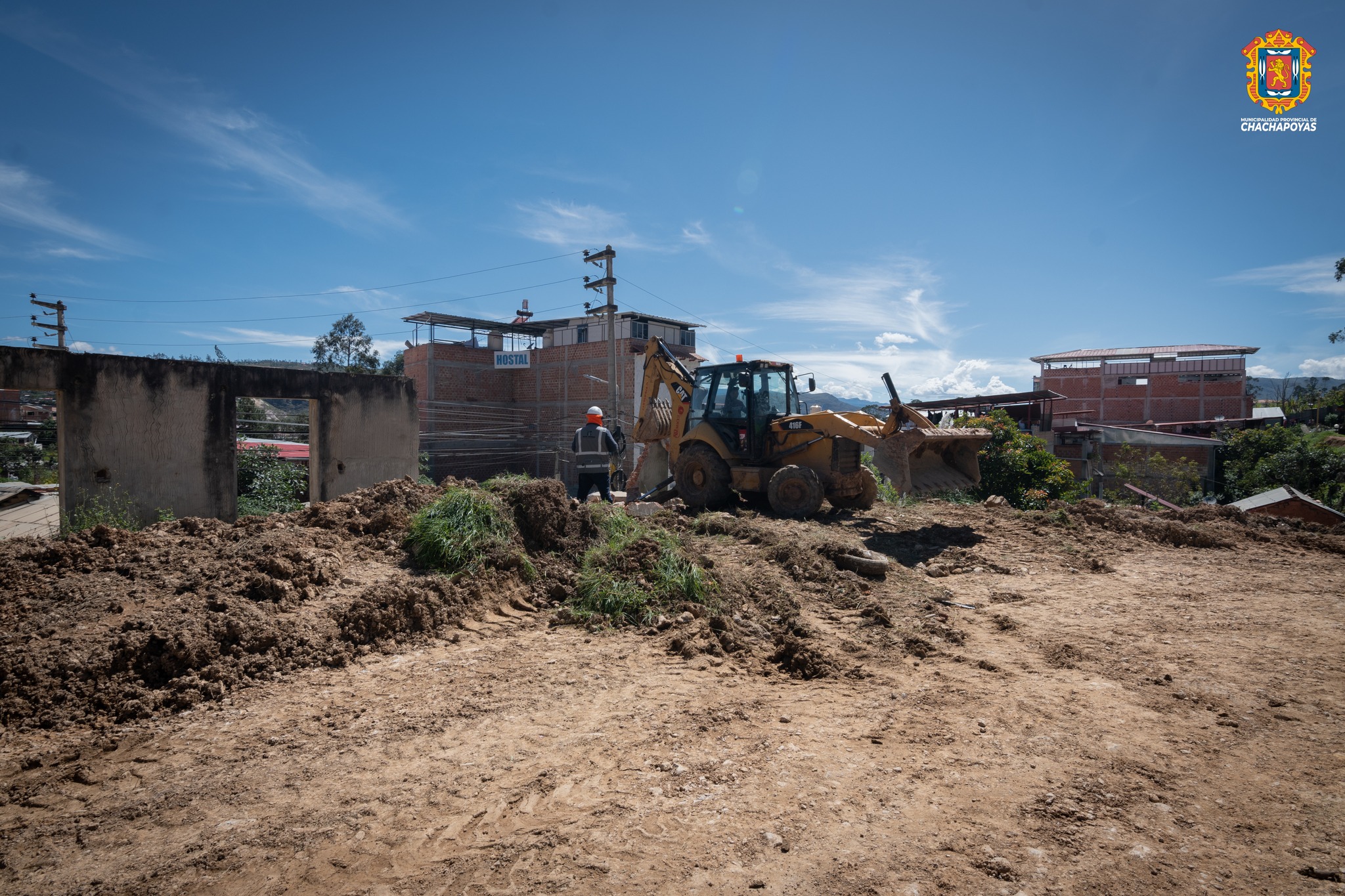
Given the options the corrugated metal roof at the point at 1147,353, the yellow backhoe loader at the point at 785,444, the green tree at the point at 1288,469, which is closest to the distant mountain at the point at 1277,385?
the corrugated metal roof at the point at 1147,353

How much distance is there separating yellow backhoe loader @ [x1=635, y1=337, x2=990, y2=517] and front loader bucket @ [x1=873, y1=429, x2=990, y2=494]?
1 cm

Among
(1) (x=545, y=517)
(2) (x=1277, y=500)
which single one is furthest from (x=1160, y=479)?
(1) (x=545, y=517)

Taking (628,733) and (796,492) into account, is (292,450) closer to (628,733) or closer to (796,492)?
(796,492)

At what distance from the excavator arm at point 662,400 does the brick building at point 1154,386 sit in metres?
A: 32.9

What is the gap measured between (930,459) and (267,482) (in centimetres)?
1127

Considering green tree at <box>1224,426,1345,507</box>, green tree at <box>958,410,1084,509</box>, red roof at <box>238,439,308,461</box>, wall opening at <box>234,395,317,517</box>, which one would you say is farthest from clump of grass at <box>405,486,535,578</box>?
green tree at <box>1224,426,1345,507</box>

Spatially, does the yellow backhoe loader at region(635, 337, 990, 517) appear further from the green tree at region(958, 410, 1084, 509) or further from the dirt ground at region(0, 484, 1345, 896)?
the green tree at region(958, 410, 1084, 509)

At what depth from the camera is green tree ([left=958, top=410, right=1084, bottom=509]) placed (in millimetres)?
15875

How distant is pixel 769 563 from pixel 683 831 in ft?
14.7

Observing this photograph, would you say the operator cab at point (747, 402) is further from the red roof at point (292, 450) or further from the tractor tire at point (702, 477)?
the red roof at point (292, 450)

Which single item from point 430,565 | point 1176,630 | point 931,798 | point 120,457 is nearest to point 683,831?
point 931,798

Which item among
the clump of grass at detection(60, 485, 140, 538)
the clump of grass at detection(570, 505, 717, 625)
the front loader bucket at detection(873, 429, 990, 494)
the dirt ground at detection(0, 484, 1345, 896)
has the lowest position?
the dirt ground at detection(0, 484, 1345, 896)

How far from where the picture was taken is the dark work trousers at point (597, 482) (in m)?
9.62

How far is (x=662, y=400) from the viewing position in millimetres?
12508
